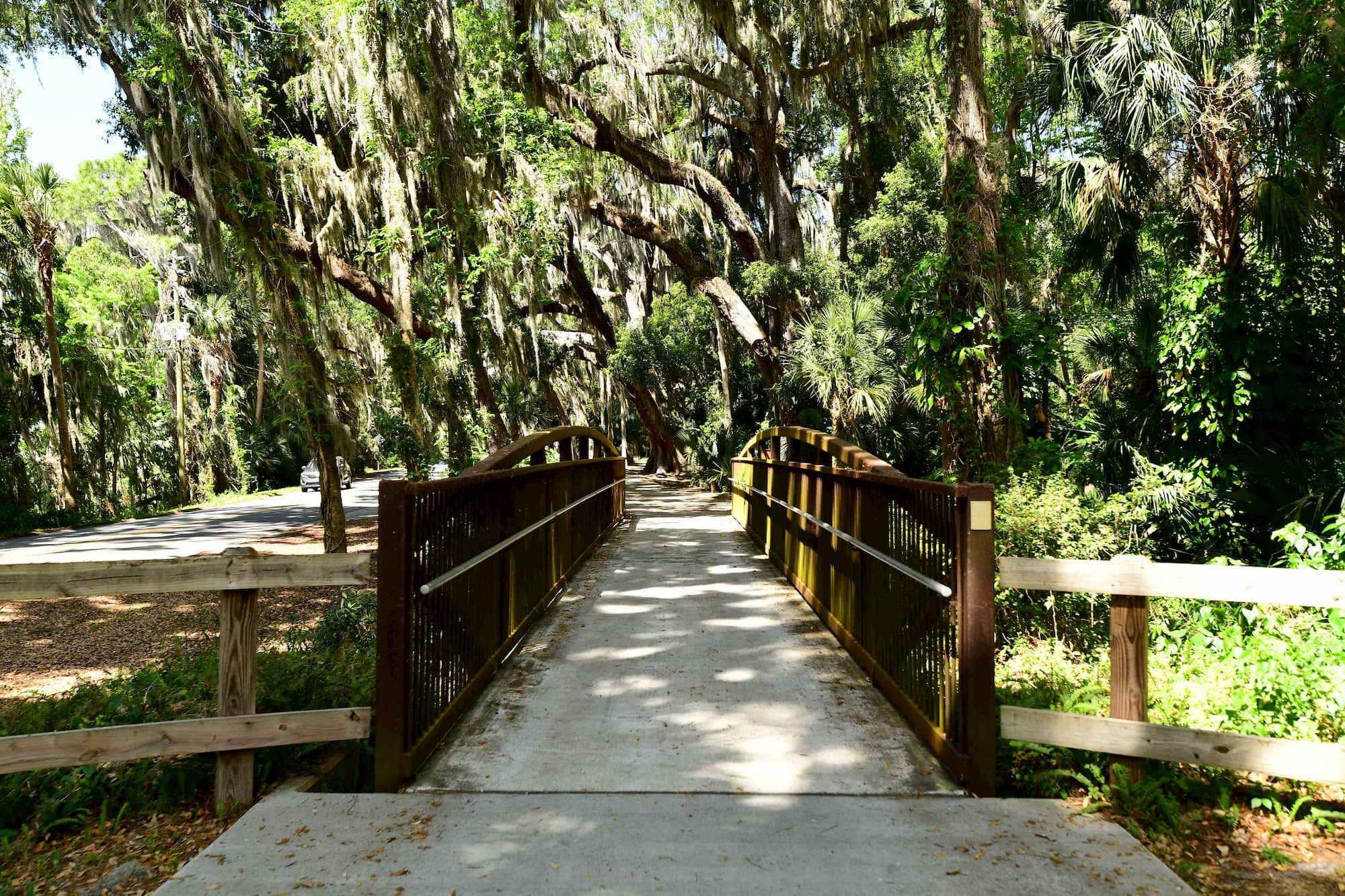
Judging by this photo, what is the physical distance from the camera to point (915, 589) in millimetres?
4363

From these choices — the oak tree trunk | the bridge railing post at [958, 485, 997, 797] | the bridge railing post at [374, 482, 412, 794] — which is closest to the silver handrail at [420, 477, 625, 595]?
the bridge railing post at [374, 482, 412, 794]

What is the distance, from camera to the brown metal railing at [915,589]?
12.0ft

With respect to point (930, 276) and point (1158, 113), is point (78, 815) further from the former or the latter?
point (1158, 113)

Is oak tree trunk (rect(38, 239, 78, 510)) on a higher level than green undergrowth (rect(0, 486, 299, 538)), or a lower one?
higher

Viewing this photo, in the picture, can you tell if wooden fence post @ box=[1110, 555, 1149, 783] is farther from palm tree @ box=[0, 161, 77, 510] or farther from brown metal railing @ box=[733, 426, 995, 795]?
palm tree @ box=[0, 161, 77, 510]

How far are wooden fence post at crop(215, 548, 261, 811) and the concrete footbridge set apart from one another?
18 centimetres

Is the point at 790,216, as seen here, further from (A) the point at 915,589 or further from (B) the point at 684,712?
(B) the point at 684,712

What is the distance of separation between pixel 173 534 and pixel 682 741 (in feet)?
50.8

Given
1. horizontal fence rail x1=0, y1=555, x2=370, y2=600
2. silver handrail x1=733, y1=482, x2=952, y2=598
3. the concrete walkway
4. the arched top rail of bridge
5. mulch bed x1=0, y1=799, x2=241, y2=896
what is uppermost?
the arched top rail of bridge

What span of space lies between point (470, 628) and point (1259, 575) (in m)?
3.67

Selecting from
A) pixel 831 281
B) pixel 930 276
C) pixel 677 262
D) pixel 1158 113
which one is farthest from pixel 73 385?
pixel 1158 113

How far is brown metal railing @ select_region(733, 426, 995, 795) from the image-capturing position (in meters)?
3.67

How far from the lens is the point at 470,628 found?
4676 mm

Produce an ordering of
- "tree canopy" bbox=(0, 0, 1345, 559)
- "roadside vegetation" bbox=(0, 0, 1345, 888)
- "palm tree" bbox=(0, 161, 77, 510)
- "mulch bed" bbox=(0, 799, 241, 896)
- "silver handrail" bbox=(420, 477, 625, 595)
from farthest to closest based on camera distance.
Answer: "palm tree" bbox=(0, 161, 77, 510)
"tree canopy" bbox=(0, 0, 1345, 559)
"roadside vegetation" bbox=(0, 0, 1345, 888)
"silver handrail" bbox=(420, 477, 625, 595)
"mulch bed" bbox=(0, 799, 241, 896)
